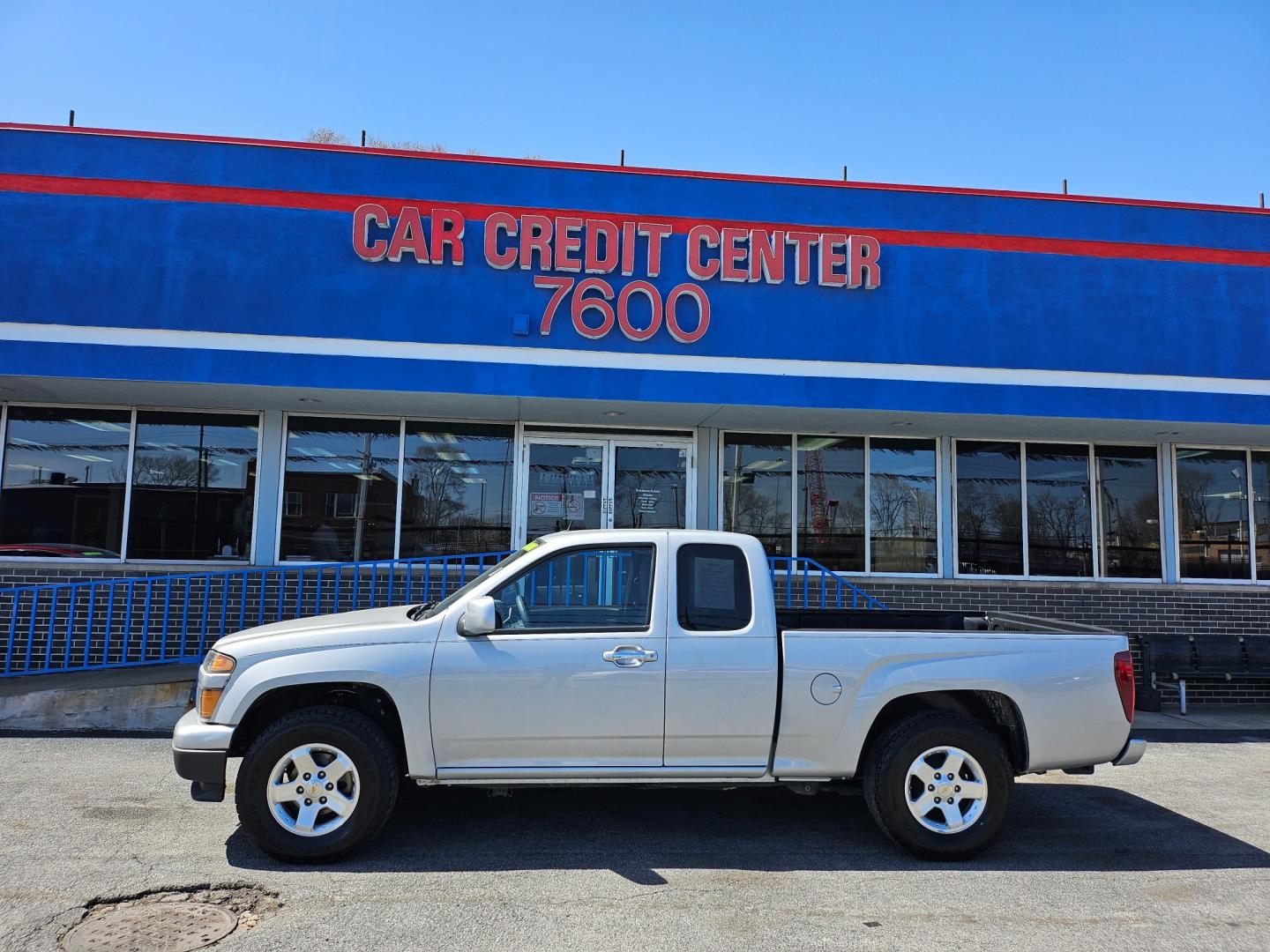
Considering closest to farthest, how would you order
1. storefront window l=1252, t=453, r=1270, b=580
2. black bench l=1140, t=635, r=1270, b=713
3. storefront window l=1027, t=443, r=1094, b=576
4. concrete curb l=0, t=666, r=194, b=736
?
concrete curb l=0, t=666, r=194, b=736, black bench l=1140, t=635, r=1270, b=713, storefront window l=1027, t=443, r=1094, b=576, storefront window l=1252, t=453, r=1270, b=580

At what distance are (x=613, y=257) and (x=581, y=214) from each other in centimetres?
62

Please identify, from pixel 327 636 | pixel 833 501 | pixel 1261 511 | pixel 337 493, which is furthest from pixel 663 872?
pixel 1261 511

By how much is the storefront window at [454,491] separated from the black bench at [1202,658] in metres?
7.77

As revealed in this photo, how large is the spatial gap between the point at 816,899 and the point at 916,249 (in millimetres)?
8308

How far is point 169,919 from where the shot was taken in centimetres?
428

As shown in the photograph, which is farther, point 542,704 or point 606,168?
point 606,168

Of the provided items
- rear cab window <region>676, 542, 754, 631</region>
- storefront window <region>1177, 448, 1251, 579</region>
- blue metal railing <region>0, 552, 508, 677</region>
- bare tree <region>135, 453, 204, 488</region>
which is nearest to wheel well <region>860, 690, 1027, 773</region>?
rear cab window <region>676, 542, 754, 631</region>

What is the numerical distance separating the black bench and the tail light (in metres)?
6.13

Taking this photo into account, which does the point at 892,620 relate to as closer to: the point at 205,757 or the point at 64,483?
the point at 205,757

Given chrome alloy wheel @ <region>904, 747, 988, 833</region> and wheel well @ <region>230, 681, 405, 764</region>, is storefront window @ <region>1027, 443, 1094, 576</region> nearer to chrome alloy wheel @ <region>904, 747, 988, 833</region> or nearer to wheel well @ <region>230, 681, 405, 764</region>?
chrome alloy wheel @ <region>904, 747, 988, 833</region>

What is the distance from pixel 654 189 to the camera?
10.7 metres

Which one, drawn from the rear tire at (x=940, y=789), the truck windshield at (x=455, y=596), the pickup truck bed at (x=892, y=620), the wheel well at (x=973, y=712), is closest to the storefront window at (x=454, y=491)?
the pickup truck bed at (x=892, y=620)

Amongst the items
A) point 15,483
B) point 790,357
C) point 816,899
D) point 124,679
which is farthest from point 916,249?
point 15,483

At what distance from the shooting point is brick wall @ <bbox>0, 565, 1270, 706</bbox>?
1139 centimetres
